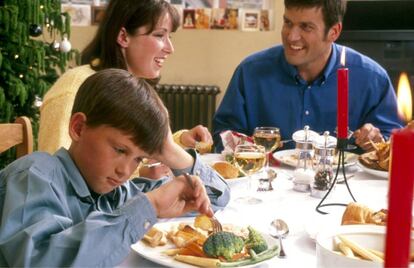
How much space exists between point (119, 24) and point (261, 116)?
0.83 m

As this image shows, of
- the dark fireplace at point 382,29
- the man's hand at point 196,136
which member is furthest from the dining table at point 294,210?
the dark fireplace at point 382,29

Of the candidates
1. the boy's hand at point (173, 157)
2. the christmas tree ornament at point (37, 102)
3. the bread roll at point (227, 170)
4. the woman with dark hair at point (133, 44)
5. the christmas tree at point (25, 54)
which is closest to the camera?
the boy's hand at point (173, 157)

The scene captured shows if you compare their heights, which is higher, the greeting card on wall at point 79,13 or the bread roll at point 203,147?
the greeting card on wall at point 79,13

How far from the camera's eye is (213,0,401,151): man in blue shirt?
2404 mm

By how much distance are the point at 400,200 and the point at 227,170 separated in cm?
128

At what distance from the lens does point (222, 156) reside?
6.19 ft

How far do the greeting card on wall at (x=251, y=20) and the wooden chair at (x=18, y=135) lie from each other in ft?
9.20

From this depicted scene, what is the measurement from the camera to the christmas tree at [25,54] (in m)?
3.18

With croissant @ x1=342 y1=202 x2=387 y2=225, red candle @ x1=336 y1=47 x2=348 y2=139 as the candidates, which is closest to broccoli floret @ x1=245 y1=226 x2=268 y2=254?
croissant @ x1=342 y1=202 x2=387 y2=225

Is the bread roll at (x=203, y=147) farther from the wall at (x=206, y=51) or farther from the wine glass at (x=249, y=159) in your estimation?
the wall at (x=206, y=51)

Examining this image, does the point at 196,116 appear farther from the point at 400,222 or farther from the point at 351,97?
the point at 400,222

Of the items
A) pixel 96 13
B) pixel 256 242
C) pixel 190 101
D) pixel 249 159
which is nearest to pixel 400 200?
pixel 256 242

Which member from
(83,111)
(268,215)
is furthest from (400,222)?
(268,215)

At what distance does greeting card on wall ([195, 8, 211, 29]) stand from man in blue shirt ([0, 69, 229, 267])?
319 centimetres
